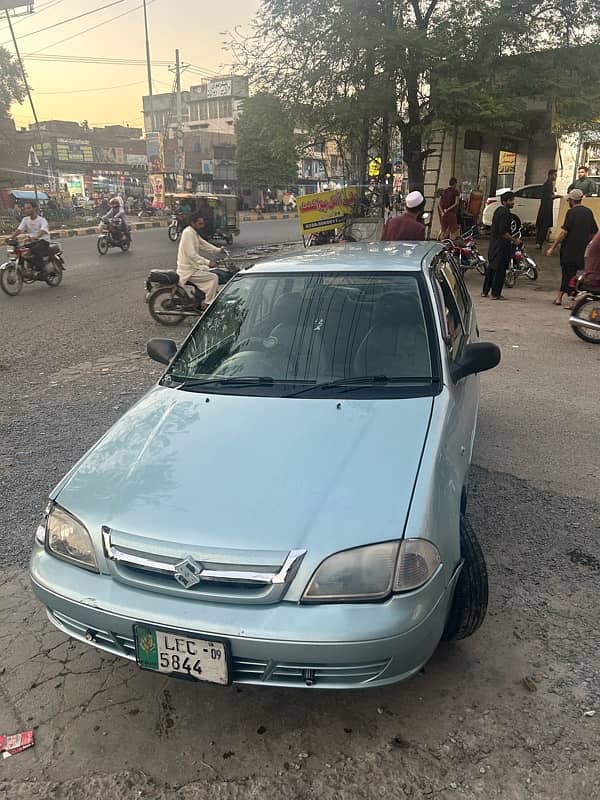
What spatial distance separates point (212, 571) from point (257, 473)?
46cm

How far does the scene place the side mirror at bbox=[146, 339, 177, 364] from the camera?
3678mm

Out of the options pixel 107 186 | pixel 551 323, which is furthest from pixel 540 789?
pixel 107 186

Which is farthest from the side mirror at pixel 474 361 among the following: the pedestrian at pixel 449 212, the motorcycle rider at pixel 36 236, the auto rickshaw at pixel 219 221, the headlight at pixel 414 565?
the auto rickshaw at pixel 219 221

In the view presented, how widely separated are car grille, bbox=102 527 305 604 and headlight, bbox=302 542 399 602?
0.09 meters

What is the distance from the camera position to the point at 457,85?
11094 mm

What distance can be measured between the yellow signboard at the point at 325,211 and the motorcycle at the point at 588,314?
737 centimetres

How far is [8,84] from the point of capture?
133 ft

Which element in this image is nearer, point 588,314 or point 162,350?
point 162,350

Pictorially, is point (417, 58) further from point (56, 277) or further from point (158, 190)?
point (158, 190)

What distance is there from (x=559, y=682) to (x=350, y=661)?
1053 millimetres

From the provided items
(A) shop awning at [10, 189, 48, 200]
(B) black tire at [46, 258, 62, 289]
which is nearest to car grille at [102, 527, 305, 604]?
(B) black tire at [46, 258, 62, 289]

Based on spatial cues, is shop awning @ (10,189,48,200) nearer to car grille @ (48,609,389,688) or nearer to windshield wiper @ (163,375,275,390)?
windshield wiper @ (163,375,275,390)

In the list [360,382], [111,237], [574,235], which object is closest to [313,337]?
[360,382]

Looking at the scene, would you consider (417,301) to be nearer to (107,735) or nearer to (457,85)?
(107,735)
